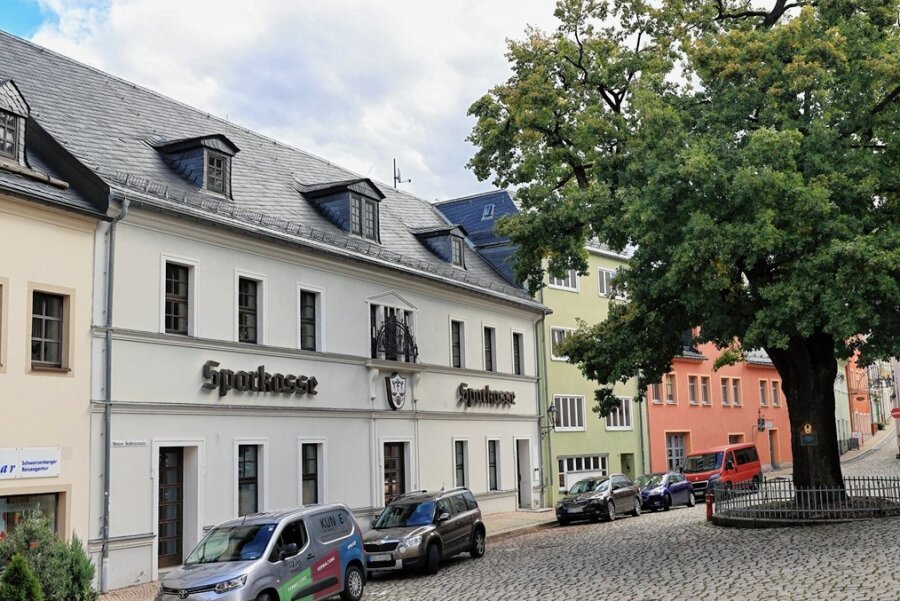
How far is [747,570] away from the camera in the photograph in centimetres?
1628

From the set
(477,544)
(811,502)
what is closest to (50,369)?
(477,544)

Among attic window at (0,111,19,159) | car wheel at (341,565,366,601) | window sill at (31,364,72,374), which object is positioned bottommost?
car wheel at (341,565,366,601)

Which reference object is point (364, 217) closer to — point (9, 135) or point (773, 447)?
point (9, 135)

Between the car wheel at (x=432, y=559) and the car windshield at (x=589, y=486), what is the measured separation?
38.1 feet

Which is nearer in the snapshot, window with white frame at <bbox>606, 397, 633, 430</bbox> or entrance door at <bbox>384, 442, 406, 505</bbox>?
entrance door at <bbox>384, 442, 406, 505</bbox>

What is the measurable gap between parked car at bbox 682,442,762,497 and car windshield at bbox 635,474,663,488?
3317 millimetres

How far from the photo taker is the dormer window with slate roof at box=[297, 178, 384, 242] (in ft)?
89.6

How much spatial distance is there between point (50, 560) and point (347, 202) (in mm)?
15522

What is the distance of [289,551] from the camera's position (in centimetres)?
1470

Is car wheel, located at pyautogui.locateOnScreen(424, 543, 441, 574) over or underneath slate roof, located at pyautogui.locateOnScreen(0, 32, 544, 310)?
underneath

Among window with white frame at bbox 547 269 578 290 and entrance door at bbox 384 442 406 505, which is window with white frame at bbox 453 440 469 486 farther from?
window with white frame at bbox 547 269 578 290

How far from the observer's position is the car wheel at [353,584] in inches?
630

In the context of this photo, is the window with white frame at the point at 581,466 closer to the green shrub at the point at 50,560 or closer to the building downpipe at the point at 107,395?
the building downpipe at the point at 107,395

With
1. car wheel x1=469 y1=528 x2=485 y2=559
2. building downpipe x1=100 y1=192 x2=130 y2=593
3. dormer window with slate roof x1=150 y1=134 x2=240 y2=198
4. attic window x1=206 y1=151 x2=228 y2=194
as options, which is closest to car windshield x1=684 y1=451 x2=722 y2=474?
car wheel x1=469 y1=528 x2=485 y2=559
